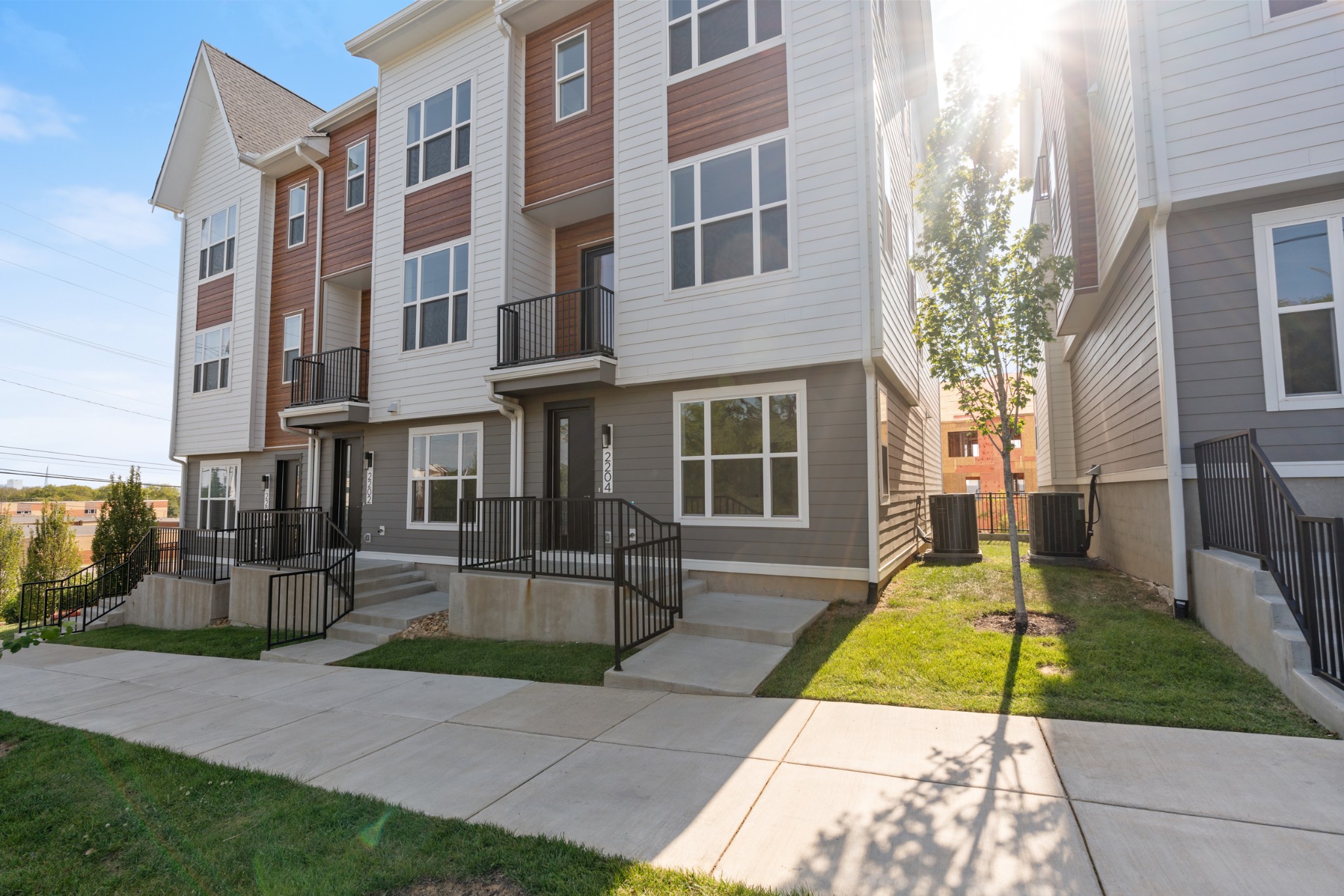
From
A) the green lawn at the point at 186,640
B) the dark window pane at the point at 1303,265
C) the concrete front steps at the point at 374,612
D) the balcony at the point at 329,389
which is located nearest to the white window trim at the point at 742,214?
the dark window pane at the point at 1303,265

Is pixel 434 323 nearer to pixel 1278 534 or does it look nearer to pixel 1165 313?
pixel 1165 313

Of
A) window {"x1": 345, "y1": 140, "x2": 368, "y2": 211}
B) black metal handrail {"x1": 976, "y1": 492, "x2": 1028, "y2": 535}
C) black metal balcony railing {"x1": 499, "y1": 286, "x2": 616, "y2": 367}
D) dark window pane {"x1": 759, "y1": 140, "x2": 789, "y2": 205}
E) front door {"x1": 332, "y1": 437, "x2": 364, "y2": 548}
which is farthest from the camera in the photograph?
black metal handrail {"x1": 976, "y1": 492, "x2": 1028, "y2": 535}

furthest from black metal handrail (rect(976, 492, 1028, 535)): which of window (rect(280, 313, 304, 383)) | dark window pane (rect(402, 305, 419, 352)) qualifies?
window (rect(280, 313, 304, 383))

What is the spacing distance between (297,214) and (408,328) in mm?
5721

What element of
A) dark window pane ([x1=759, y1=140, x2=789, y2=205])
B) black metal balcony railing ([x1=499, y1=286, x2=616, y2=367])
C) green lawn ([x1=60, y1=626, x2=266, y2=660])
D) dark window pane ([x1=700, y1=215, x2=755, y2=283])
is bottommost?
green lawn ([x1=60, y1=626, x2=266, y2=660])

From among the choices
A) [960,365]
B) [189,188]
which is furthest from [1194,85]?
[189,188]

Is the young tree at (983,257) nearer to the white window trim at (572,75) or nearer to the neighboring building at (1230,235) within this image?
the neighboring building at (1230,235)

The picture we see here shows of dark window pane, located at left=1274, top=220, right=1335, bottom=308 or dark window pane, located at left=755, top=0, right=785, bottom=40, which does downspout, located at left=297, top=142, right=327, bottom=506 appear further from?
dark window pane, located at left=1274, top=220, right=1335, bottom=308

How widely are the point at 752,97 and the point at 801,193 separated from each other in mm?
1733

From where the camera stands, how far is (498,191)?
36.6 feet

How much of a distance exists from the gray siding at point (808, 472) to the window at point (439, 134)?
6.22 m

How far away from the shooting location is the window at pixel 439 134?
39.0 feet

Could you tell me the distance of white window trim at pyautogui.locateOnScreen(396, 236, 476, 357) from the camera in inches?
447

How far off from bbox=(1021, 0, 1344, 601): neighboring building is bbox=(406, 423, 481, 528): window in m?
10.00
